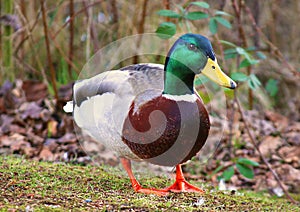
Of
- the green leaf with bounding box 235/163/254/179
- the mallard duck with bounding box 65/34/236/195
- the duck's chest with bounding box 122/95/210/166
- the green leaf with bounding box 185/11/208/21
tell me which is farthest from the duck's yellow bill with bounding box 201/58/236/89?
the green leaf with bounding box 235/163/254/179

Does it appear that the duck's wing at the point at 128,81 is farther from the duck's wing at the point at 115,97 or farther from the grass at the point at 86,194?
the grass at the point at 86,194

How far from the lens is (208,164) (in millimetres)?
5191

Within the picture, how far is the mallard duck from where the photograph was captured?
9.78ft

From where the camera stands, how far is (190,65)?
3.06 meters

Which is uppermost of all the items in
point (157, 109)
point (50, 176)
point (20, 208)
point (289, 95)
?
point (157, 109)

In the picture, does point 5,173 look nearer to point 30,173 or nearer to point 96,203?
point 30,173

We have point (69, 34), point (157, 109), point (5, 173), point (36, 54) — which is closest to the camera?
point (157, 109)

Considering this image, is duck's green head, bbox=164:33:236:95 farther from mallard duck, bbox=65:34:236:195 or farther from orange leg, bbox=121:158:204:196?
orange leg, bbox=121:158:204:196

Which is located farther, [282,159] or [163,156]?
[282,159]

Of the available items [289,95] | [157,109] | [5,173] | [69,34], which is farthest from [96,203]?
[289,95]

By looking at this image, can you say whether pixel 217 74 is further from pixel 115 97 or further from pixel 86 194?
pixel 86 194

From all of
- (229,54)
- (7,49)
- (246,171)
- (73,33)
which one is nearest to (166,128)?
(246,171)

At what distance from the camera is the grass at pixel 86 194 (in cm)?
273

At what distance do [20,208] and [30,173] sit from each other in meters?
0.89
